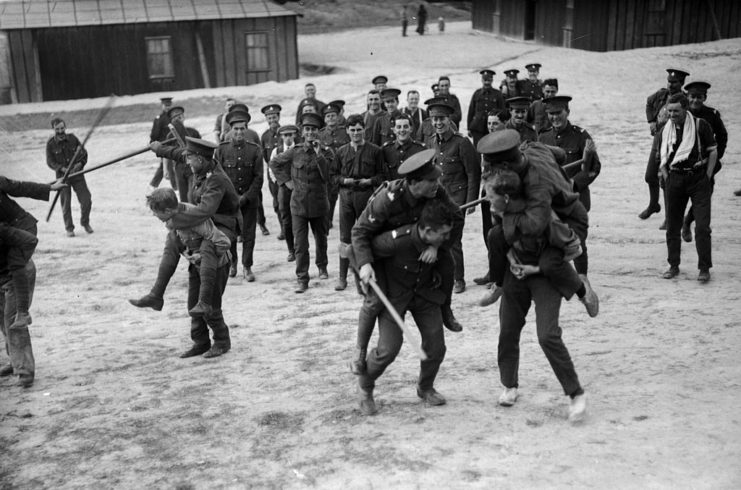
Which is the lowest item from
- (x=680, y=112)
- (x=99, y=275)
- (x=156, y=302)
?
(x=99, y=275)

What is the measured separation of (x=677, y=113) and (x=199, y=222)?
16.4 ft

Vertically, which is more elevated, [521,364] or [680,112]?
[680,112]

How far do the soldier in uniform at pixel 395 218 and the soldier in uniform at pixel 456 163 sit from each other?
3.39 metres

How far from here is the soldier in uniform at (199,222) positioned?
8062mm

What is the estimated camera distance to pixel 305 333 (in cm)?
901

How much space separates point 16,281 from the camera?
7.80m

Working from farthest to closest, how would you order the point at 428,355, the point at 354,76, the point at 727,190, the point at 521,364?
the point at 354,76 → the point at 727,190 → the point at 521,364 → the point at 428,355

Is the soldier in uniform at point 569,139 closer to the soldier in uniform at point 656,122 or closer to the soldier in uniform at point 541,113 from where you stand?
the soldier in uniform at point 656,122

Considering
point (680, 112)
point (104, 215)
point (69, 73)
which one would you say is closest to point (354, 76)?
point (69, 73)

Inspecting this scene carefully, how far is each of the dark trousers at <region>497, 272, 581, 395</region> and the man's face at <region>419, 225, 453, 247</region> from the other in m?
0.59

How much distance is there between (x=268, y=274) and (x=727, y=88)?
45.8 feet

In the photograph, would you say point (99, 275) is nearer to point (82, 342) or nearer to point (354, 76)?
point (82, 342)

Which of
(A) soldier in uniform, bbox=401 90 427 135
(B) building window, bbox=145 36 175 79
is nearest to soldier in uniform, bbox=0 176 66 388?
(A) soldier in uniform, bbox=401 90 427 135

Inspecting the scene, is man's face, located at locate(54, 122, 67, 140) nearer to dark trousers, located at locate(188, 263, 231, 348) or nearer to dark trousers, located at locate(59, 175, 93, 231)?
dark trousers, located at locate(59, 175, 93, 231)
